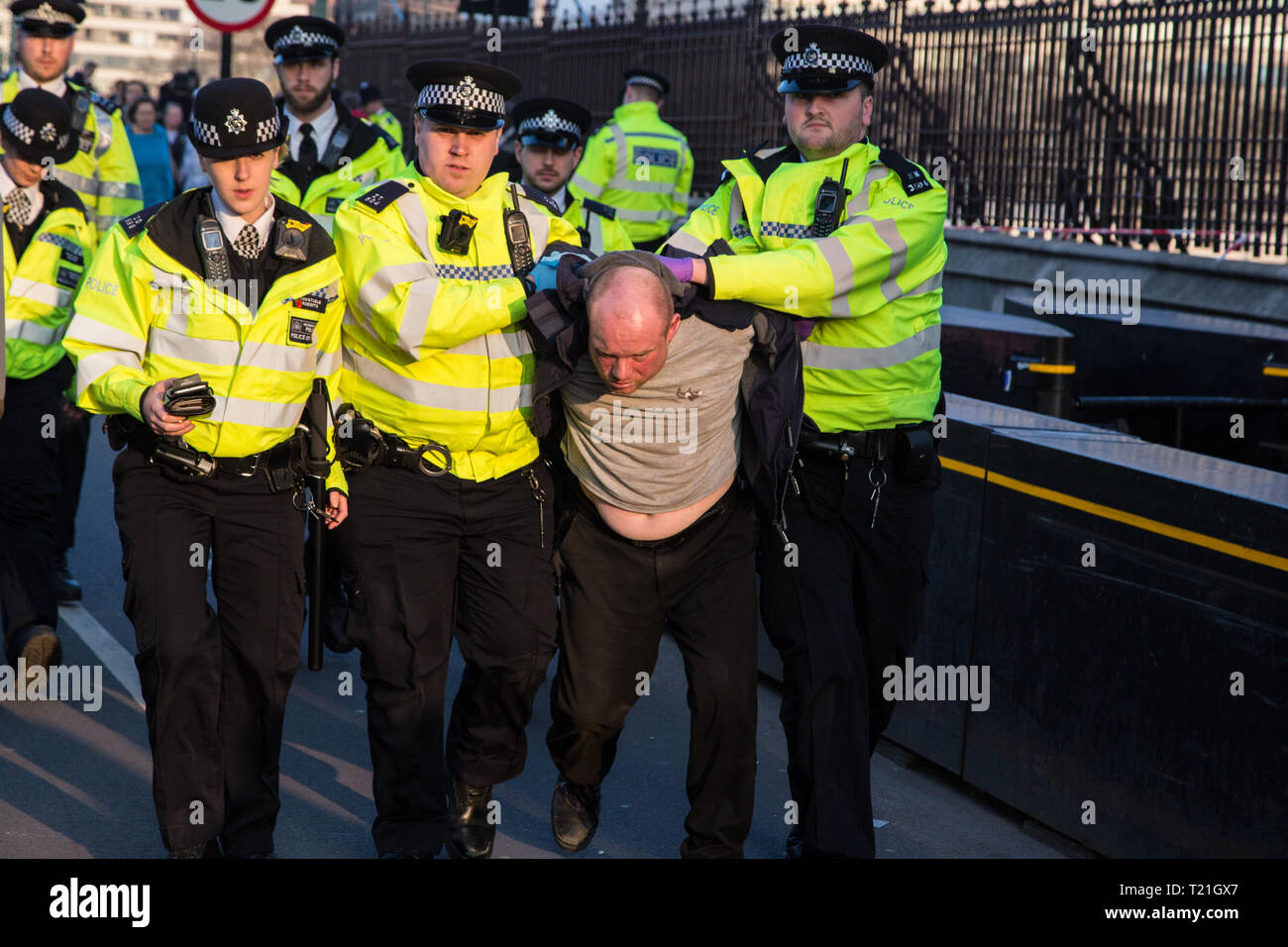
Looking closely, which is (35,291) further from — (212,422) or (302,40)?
(212,422)

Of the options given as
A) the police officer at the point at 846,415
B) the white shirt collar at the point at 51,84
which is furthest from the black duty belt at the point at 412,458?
the white shirt collar at the point at 51,84

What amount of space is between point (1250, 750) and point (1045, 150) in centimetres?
953

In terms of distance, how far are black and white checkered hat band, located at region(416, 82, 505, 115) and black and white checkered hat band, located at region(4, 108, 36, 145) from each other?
2.54 metres

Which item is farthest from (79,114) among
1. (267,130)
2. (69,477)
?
(267,130)

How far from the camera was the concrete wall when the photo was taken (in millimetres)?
10531

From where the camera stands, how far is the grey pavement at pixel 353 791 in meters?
5.04

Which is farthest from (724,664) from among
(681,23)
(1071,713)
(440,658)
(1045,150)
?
(681,23)

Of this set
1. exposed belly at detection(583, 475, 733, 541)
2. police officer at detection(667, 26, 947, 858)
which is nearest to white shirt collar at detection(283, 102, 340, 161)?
police officer at detection(667, 26, 947, 858)

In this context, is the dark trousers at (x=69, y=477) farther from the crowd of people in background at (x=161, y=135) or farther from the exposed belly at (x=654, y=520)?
the exposed belly at (x=654, y=520)

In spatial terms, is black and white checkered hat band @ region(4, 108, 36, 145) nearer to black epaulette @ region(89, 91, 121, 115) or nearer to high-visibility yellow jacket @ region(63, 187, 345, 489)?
black epaulette @ region(89, 91, 121, 115)

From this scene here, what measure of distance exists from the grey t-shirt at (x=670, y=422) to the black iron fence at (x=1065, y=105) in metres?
6.66

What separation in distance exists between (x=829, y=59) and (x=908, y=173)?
41 centimetres

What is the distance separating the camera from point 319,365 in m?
A: 4.77
